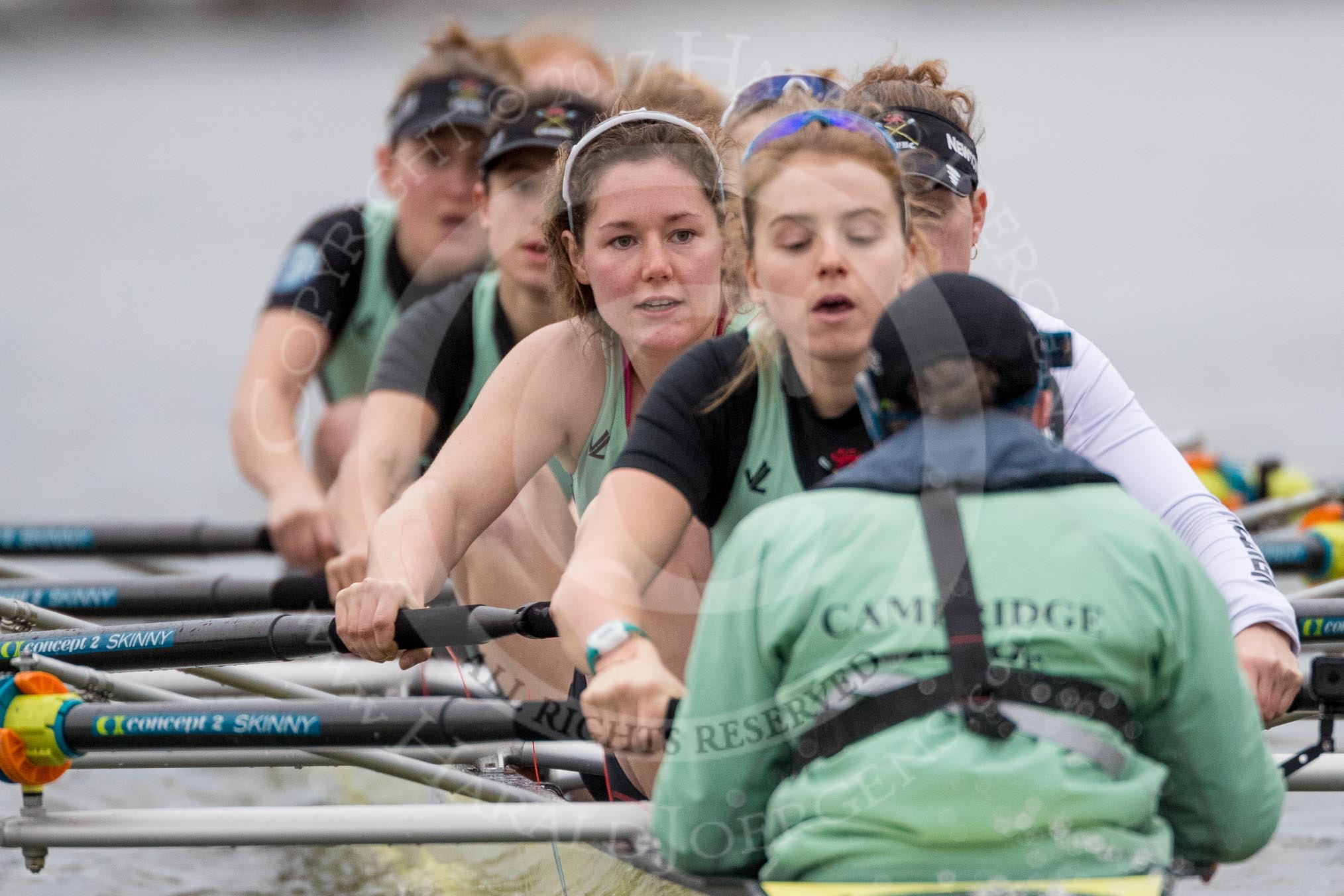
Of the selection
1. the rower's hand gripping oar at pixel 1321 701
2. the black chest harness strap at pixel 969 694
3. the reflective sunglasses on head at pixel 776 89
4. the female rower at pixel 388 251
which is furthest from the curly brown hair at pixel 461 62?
the black chest harness strap at pixel 969 694

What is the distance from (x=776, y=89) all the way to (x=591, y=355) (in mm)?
580

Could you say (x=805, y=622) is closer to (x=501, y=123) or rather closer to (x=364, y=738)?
(x=364, y=738)

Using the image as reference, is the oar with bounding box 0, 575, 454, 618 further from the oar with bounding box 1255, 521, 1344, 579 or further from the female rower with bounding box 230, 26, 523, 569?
the oar with bounding box 1255, 521, 1344, 579

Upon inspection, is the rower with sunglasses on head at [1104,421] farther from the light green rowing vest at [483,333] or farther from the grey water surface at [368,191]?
the light green rowing vest at [483,333]

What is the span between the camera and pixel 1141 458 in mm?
2553

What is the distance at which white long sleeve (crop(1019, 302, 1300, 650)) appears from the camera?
247cm

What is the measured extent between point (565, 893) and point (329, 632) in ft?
2.14

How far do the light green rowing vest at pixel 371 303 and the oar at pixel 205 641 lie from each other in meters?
1.70

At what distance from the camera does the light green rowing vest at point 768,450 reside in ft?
7.27

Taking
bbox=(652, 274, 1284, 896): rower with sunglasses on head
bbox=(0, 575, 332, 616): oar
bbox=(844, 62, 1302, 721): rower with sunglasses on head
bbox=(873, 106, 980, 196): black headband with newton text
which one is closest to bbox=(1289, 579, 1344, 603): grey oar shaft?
bbox=(844, 62, 1302, 721): rower with sunglasses on head

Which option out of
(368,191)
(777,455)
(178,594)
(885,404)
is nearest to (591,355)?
(777,455)

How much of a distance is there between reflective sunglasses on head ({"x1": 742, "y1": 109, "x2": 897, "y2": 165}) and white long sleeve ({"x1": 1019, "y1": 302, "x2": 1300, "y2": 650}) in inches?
18.0

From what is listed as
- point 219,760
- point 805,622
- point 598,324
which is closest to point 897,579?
point 805,622

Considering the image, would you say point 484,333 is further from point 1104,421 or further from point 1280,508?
point 1280,508
